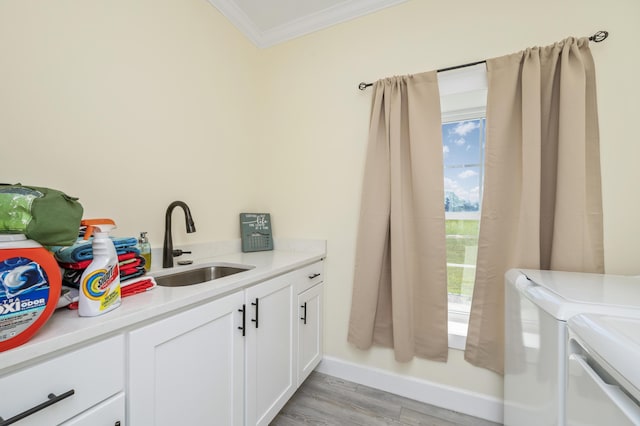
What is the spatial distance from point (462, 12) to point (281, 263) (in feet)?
6.20

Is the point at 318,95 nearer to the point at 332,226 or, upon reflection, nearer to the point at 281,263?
the point at 332,226

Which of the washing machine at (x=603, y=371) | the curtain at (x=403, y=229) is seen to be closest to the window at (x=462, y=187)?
the curtain at (x=403, y=229)

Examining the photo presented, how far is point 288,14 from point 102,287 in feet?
6.94

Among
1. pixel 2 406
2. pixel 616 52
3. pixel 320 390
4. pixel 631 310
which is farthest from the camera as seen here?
pixel 320 390

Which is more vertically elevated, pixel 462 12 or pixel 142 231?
pixel 462 12

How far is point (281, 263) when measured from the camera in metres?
1.45

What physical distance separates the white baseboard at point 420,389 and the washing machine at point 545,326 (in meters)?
0.21

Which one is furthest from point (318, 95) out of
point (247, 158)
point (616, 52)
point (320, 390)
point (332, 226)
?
point (320, 390)

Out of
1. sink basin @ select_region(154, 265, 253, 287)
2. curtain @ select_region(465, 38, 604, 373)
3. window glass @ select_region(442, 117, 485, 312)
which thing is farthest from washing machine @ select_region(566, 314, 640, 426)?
sink basin @ select_region(154, 265, 253, 287)

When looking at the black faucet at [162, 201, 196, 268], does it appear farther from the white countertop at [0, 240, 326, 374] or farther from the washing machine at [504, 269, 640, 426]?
the washing machine at [504, 269, 640, 426]

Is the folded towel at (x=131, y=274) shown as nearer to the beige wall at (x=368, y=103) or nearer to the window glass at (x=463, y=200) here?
the beige wall at (x=368, y=103)

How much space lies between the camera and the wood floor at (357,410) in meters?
1.44

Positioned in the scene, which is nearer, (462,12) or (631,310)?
(631,310)

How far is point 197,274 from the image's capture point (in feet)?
4.75
